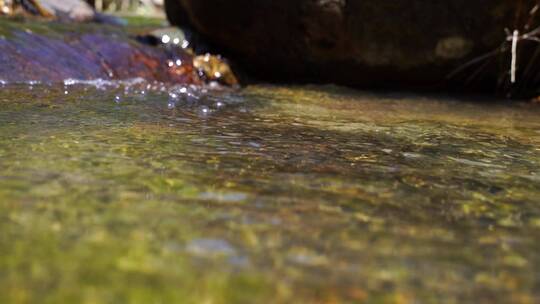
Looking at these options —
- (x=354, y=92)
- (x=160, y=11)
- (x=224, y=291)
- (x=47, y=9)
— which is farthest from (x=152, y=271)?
(x=160, y=11)

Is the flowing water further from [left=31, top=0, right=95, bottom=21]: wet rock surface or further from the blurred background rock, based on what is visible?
the blurred background rock

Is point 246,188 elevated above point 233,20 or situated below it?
below

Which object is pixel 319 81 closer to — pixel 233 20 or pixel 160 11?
pixel 233 20

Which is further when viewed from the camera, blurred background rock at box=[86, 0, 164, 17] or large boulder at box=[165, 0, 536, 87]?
blurred background rock at box=[86, 0, 164, 17]

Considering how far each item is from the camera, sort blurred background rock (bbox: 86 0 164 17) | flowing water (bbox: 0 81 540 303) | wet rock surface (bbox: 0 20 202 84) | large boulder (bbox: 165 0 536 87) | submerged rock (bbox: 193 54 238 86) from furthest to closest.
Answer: blurred background rock (bbox: 86 0 164 17) → submerged rock (bbox: 193 54 238 86) → large boulder (bbox: 165 0 536 87) → wet rock surface (bbox: 0 20 202 84) → flowing water (bbox: 0 81 540 303)

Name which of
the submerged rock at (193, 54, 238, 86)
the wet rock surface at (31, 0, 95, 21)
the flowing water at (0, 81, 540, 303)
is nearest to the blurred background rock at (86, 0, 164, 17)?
the wet rock surface at (31, 0, 95, 21)

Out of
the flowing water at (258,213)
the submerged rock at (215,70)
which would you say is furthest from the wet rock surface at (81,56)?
the flowing water at (258,213)

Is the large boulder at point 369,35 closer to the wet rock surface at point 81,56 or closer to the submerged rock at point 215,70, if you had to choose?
the submerged rock at point 215,70
